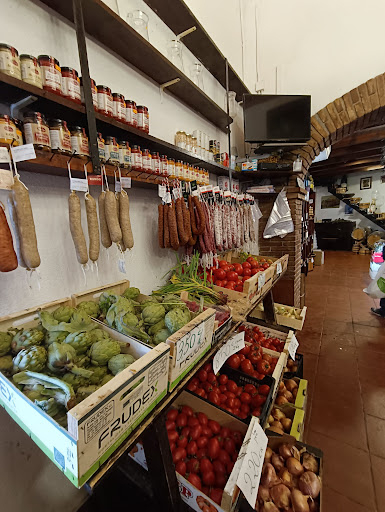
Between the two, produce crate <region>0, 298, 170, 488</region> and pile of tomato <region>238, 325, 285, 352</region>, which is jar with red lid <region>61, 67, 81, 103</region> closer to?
produce crate <region>0, 298, 170, 488</region>

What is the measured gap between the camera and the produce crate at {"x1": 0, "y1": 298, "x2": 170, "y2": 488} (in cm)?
51

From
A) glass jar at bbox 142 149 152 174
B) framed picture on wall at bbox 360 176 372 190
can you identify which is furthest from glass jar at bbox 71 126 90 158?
framed picture on wall at bbox 360 176 372 190

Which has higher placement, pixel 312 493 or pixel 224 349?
pixel 224 349

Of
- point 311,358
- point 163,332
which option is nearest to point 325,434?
point 311,358

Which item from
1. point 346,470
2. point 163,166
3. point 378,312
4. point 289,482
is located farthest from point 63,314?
point 378,312

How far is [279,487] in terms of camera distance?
117 centimetres

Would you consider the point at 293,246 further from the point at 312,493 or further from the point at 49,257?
the point at 49,257

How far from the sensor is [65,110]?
1.02 metres

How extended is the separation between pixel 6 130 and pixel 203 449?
5.46 ft

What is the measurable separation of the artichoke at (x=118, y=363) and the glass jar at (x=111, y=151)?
93 cm

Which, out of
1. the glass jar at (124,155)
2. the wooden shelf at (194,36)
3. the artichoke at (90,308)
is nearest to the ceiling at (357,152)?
the wooden shelf at (194,36)

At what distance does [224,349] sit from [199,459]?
55 centimetres

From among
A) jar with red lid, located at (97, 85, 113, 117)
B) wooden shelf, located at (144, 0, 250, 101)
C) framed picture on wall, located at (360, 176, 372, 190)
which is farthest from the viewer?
framed picture on wall, located at (360, 176, 372, 190)

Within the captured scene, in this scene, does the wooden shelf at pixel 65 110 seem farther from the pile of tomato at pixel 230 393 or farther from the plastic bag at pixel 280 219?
the plastic bag at pixel 280 219
